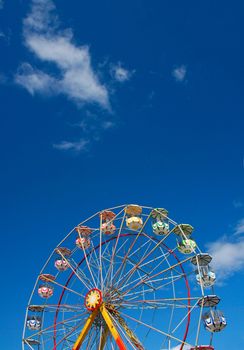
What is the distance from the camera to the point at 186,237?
2205cm

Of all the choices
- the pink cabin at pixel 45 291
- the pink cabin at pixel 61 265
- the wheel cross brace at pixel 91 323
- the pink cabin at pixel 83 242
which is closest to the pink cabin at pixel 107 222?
the pink cabin at pixel 83 242

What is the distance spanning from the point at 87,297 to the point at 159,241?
4.72m

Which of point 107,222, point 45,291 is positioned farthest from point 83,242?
point 45,291

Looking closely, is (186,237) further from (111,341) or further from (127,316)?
(111,341)

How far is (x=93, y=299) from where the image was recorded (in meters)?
20.6

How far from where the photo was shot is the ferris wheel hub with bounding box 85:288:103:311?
802 inches

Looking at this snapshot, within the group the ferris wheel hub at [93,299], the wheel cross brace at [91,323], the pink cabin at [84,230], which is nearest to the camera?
the wheel cross brace at [91,323]

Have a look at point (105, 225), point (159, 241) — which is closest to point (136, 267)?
point (159, 241)

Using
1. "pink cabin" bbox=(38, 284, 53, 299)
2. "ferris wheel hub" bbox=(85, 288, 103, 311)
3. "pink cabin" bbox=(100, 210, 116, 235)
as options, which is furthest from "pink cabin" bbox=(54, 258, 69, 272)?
"ferris wheel hub" bbox=(85, 288, 103, 311)

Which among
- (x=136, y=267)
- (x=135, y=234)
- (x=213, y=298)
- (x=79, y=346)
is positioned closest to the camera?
(x=213, y=298)

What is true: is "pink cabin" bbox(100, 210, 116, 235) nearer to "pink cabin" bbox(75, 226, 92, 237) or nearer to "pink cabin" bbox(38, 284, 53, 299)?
"pink cabin" bbox(75, 226, 92, 237)

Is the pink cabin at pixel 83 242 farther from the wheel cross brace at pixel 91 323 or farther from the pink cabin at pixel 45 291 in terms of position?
the wheel cross brace at pixel 91 323

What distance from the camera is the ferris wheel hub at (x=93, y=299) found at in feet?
66.8

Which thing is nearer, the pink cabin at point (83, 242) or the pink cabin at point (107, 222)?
the pink cabin at point (107, 222)
